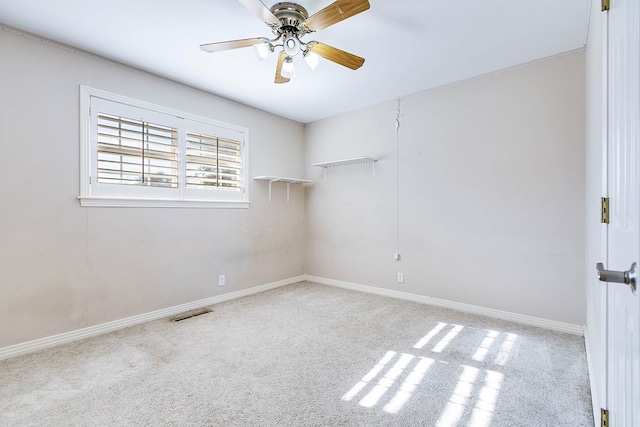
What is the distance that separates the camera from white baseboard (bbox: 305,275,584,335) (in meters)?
2.84

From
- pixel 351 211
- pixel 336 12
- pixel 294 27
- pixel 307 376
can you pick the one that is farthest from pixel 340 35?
pixel 307 376

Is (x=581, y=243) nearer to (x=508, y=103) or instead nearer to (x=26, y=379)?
(x=508, y=103)

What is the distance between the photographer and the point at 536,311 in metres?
2.97

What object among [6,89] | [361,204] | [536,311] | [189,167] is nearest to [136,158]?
[189,167]

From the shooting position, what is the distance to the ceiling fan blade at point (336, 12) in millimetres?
1752

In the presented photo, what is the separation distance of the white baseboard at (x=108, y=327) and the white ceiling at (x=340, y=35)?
252cm

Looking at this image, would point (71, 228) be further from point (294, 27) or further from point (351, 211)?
point (351, 211)

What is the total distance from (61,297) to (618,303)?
364 centimetres

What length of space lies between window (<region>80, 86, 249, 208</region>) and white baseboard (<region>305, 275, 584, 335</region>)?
197 centimetres

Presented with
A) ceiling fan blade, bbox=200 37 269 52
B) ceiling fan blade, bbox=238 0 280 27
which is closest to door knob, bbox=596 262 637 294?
ceiling fan blade, bbox=238 0 280 27

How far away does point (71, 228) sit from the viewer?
271 centimetres

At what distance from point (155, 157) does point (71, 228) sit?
1.02 metres

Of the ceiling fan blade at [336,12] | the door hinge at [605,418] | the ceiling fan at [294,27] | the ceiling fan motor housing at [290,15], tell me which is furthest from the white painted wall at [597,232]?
the ceiling fan motor housing at [290,15]

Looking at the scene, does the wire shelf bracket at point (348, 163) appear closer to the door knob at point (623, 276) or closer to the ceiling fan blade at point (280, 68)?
the ceiling fan blade at point (280, 68)
